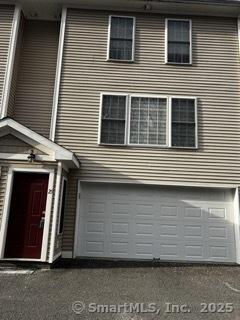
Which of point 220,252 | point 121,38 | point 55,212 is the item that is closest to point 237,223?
point 220,252

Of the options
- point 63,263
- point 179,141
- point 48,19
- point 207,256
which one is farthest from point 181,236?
point 48,19

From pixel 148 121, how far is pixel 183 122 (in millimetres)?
1045

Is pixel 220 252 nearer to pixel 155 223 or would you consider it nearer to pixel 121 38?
pixel 155 223

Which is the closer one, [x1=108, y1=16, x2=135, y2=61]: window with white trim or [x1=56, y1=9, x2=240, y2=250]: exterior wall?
[x1=56, y1=9, x2=240, y2=250]: exterior wall

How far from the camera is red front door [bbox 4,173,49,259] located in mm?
7453

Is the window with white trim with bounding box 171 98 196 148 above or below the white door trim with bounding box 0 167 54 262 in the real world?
above

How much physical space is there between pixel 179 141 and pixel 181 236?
2.75 meters

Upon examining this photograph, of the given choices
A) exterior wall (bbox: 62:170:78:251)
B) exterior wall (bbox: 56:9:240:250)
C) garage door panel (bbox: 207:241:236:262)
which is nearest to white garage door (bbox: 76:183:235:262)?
garage door panel (bbox: 207:241:236:262)

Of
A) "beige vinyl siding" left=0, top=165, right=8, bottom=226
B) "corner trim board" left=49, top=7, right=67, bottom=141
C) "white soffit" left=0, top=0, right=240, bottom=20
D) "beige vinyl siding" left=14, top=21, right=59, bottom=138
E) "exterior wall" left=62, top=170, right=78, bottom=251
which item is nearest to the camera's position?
"beige vinyl siding" left=0, top=165, right=8, bottom=226

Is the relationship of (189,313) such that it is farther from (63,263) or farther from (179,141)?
(179,141)

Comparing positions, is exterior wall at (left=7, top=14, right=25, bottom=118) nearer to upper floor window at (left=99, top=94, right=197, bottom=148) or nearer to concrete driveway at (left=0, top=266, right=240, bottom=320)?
upper floor window at (left=99, top=94, right=197, bottom=148)

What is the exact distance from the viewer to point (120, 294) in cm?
584

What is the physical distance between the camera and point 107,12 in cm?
1030

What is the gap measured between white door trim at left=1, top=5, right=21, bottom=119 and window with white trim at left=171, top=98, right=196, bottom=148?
16.2 ft
